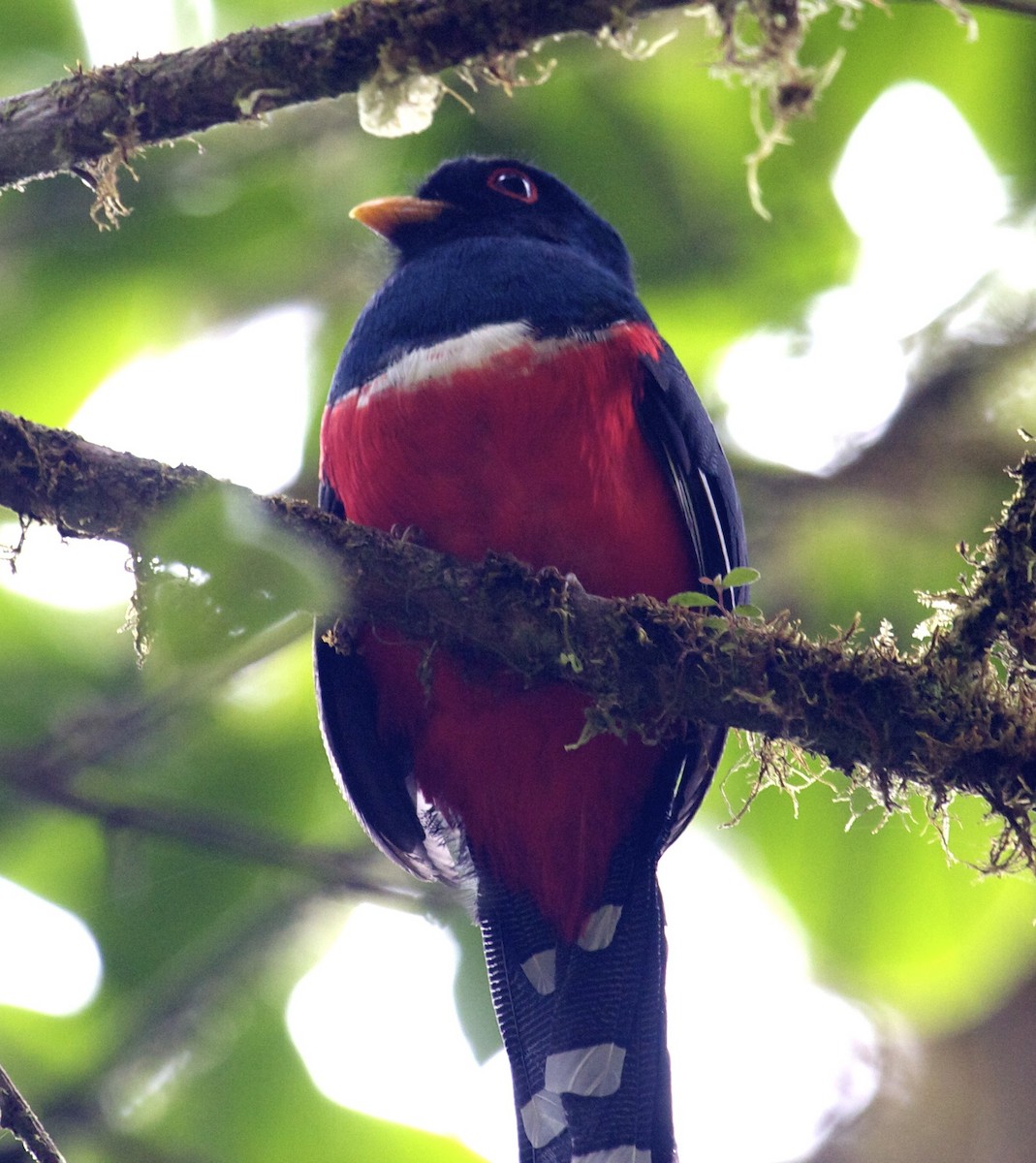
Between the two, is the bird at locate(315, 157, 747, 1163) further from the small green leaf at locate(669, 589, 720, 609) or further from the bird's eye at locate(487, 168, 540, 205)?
the bird's eye at locate(487, 168, 540, 205)

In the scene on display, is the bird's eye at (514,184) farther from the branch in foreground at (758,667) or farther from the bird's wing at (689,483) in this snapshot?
the branch in foreground at (758,667)

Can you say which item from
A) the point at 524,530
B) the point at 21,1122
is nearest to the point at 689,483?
the point at 524,530

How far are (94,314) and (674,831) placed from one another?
7.35ft

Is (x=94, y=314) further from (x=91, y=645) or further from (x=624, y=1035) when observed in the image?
(x=624, y=1035)

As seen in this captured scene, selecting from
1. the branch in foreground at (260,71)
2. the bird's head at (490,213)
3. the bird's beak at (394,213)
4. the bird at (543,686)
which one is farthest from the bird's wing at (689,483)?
the branch in foreground at (260,71)

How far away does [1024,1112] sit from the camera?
13.5ft

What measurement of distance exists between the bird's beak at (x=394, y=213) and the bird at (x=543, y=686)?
0.36 metres

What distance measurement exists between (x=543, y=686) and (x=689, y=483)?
57 centimetres

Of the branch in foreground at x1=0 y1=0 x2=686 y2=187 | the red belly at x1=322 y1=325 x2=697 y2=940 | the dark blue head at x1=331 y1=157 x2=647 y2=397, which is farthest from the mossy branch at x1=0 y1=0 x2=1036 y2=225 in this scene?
the dark blue head at x1=331 y1=157 x2=647 y2=397

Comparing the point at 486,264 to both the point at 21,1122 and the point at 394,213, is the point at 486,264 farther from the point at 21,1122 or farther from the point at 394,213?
the point at 21,1122

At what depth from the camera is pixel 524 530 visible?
9.31ft

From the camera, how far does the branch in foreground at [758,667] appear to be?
2.52m

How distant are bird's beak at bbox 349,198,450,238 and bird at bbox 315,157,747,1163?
1.17 ft

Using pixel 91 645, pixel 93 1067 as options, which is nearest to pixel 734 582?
pixel 91 645
